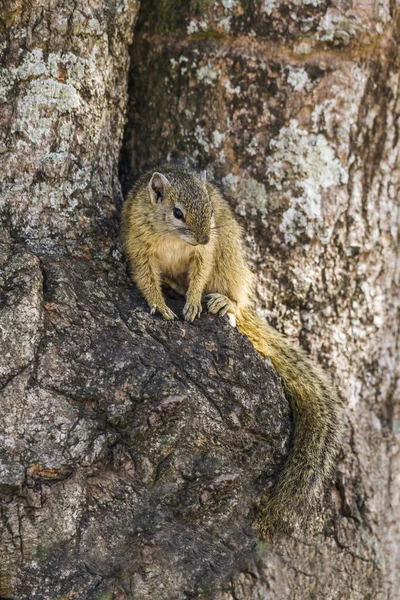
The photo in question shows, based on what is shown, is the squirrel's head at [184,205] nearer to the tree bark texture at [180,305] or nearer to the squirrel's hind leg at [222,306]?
the tree bark texture at [180,305]

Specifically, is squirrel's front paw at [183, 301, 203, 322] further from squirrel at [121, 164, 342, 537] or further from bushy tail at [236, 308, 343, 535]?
bushy tail at [236, 308, 343, 535]

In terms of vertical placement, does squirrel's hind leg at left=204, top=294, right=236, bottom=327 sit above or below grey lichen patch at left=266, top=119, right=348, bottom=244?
below

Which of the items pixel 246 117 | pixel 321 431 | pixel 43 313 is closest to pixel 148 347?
pixel 43 313

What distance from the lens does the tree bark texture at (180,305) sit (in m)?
2.95

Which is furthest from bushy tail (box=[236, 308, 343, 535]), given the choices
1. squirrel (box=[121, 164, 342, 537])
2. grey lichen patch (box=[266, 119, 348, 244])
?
grey lichen patch (box=[266, 119, 348, 244])

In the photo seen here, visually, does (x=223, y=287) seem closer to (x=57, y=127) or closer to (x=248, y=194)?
→ (x=248, y=194)

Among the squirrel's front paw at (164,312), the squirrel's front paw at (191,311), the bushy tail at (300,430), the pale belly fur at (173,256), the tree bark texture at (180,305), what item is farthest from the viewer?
the pale belly fur at (173,256)

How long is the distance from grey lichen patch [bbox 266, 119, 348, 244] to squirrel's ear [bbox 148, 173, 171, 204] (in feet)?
1.69

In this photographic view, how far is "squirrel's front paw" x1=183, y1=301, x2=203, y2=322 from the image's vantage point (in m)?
3.46

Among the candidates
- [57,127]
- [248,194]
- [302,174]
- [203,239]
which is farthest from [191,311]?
[57,127]

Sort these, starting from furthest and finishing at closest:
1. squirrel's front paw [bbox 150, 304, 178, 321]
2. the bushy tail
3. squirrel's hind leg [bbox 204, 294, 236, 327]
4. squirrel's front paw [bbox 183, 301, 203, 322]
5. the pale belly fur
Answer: the pale belly fur → squirrel's hind leg [bbox 204, 294, 236, 327] → squirrel's front paw [bbox 183, 301, 203, 322] → squirrel's front paw [bbox 150, 304, 178, 321] → the bushy tail

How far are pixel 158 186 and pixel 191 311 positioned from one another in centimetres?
69

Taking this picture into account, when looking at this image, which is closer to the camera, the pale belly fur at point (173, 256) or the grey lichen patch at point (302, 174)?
the grey lichen patch at point (302, 174)

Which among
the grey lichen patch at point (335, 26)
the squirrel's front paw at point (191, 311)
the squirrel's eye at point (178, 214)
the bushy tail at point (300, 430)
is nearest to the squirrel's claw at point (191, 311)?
the squirrel's front paw at point (191, 311)
